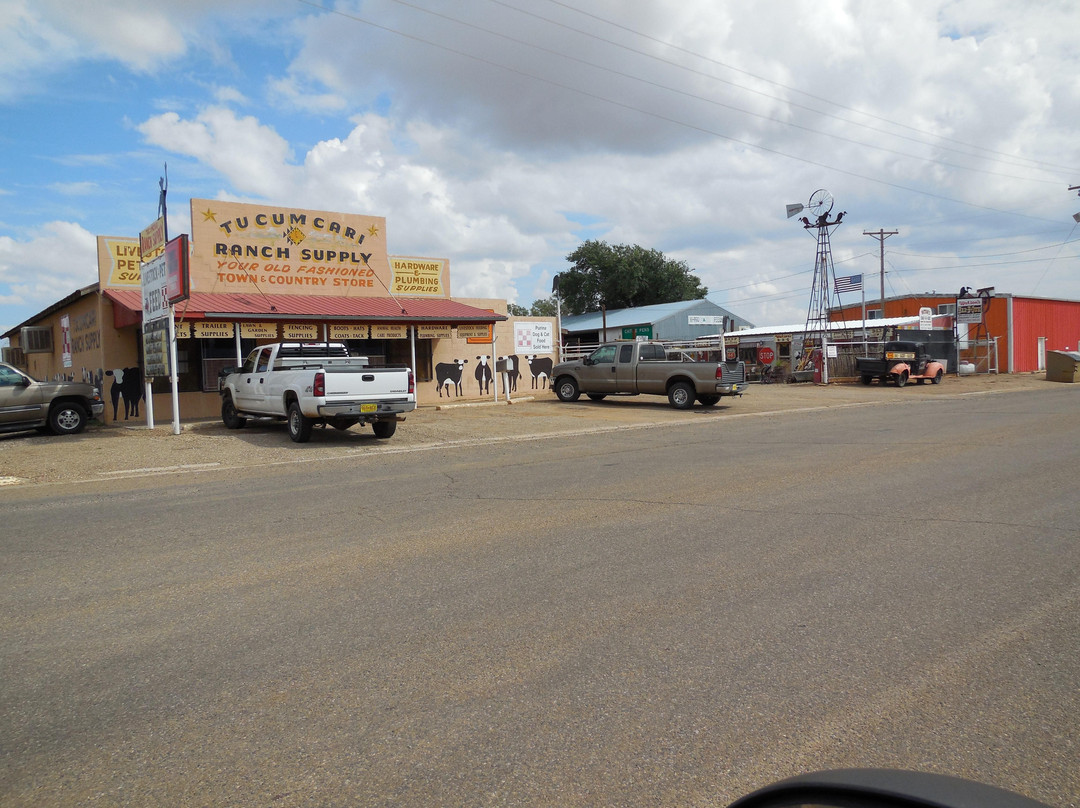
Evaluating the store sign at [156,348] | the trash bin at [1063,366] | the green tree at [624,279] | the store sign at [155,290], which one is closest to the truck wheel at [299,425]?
the store sign at [156,348]

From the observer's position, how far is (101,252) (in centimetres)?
1995

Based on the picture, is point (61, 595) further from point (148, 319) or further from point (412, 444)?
point (148, 319)

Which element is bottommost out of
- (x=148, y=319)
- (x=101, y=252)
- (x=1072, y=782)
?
(x=1072, y=782)

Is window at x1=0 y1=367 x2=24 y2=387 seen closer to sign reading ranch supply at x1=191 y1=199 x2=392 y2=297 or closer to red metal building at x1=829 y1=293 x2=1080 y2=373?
sign reading ranch supply at x1=191 y1=199 x2=392 y2=297

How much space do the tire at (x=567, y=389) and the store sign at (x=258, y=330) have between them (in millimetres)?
9000

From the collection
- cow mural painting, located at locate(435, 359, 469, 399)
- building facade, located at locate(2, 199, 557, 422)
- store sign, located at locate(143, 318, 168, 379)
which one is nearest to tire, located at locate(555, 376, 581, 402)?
building facade, located at locate(2, 199, 557, 422)

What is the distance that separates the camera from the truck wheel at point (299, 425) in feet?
49.2

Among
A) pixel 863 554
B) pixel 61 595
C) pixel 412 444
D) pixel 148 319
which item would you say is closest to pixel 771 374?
pixel 412 444

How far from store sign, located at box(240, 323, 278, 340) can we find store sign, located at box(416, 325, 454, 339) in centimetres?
433

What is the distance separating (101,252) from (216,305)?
135 inches

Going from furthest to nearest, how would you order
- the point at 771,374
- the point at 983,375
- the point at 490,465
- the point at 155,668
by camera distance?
the point at 983,375 < the point at 771,374 < the point at 490,465 < the point at 155,668

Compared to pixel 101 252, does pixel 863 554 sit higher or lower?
lower

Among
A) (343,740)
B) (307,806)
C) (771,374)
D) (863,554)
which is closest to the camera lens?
(307,806)

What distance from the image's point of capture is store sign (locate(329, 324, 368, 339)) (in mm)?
21547
